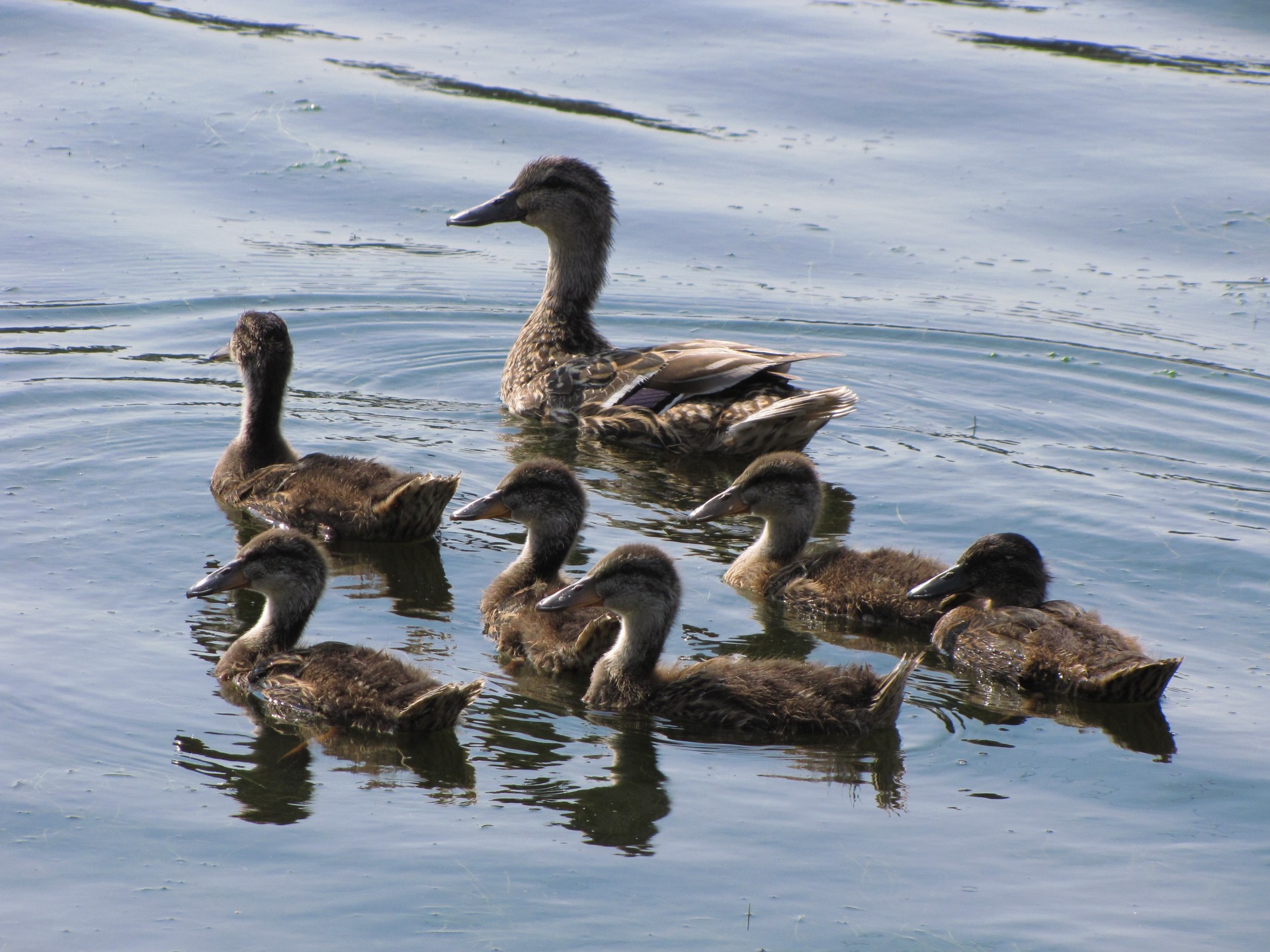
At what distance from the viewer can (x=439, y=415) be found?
10.4m

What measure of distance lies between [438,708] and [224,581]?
Answer: 4.18 ft

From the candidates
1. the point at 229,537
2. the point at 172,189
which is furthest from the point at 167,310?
the point at 229,537

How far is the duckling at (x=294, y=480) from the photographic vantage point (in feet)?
26.7

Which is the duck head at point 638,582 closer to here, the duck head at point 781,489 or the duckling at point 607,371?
the duck head at point 781,489

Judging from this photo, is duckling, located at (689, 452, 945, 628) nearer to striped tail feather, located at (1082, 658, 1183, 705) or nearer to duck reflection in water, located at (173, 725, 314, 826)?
striped tail feather, located at (1082, 658, 1183, 705)

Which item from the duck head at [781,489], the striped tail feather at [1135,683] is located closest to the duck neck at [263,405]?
the duck head at [781,489]

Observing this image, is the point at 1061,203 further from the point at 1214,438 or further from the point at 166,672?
the point at 166,672

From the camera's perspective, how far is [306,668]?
6.39 meters

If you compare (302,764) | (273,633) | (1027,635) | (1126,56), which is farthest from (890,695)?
(1126,56)

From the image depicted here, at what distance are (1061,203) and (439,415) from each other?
611 centimetres

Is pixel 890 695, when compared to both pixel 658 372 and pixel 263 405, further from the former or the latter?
pixel 658 372

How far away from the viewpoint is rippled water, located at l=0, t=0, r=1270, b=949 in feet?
17.5

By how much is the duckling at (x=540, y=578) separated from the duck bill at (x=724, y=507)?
0.89 m

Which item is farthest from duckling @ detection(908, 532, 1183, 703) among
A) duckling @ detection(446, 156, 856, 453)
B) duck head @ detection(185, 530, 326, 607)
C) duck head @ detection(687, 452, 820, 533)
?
duck head @ detection(185, 530, 326, 607)
